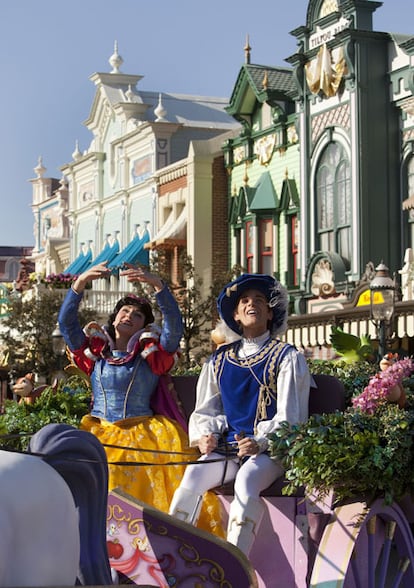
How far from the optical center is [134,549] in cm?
493

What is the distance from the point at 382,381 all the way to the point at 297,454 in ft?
2.29

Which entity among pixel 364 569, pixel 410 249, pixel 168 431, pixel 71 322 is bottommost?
pixel 364 569

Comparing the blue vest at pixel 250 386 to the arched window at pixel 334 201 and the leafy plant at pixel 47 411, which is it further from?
the arched window at pixel 334 201

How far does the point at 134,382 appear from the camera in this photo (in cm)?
732

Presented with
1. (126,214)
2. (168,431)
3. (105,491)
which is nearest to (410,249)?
(126,214)

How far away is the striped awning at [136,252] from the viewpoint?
3644cm

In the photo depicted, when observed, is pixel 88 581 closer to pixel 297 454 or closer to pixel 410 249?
pixel 297 454

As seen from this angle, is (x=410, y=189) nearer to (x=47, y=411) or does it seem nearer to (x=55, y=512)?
(x=47, y=411)

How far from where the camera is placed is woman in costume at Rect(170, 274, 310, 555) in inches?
223

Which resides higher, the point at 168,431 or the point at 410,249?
the point at 410,249

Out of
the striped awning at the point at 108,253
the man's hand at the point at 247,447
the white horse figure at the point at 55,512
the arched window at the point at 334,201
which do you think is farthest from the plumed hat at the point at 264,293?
the striped awning at the point at 108,253

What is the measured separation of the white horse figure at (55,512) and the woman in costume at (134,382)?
3054mm

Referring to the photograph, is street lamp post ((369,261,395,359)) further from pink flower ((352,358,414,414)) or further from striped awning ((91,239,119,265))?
striped awning ((91,239,119,265))

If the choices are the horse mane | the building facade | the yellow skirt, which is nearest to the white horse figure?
the horse mane
